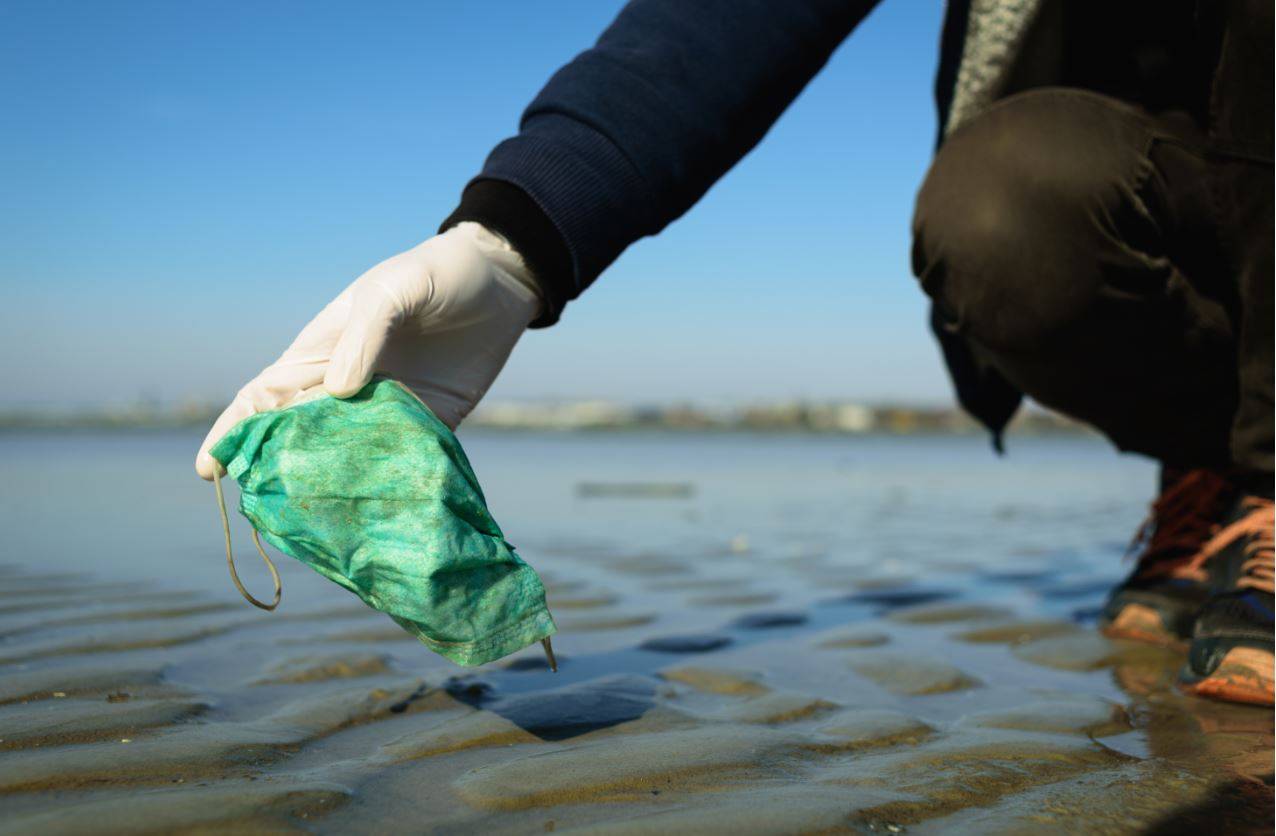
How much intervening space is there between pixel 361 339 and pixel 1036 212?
4.66 ft

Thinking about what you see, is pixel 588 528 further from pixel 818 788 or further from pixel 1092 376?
pixel 818 788

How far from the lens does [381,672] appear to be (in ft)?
6.04

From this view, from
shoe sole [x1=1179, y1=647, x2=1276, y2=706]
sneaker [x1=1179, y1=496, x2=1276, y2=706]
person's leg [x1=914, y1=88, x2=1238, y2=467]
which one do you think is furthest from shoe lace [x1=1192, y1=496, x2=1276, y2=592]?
person's leg [x1=914, y1=88, x2=1238, y2=467]

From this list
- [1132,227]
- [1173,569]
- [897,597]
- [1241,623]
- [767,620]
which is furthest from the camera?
[897,597]

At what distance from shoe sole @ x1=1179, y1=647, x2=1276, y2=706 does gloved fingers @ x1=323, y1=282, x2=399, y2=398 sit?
145 centimetres

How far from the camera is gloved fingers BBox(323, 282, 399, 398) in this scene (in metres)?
1.27

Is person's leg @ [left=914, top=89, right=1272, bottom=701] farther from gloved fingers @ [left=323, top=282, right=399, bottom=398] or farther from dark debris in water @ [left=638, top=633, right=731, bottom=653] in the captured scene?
gloved fingers @ [left=323, top=282, right=399, bottom=398]

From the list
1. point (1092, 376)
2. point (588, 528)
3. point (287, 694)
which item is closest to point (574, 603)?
point (287, 694)

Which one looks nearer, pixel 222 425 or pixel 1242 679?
pixel 222 425

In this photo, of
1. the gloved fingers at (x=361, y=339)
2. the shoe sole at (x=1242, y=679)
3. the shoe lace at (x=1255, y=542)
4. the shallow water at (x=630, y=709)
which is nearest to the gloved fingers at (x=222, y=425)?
the gloved fingers at (x=361, y=339)

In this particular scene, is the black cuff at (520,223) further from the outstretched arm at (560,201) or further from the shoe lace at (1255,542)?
the shoe lace at (1255,542)

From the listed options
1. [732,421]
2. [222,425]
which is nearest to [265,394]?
[222,425]

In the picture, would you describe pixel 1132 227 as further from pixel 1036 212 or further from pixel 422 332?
pixel 422 332

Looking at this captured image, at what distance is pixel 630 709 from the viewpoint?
1.58m
